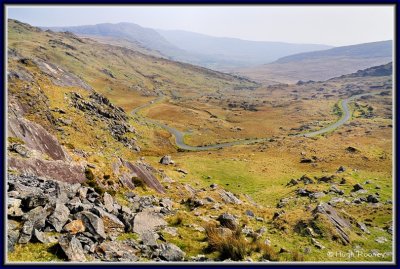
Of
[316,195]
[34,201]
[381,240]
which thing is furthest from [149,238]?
[316,195]

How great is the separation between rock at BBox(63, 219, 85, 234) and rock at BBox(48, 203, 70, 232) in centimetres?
42

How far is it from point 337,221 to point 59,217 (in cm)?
2208

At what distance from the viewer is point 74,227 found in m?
17.6

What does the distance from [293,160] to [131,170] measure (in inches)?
2396

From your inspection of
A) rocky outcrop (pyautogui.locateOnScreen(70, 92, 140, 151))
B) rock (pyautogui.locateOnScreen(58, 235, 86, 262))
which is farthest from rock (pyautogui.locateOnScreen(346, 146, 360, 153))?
rock (pyautogui.locateOnScreen(58, 235, 86, 262))

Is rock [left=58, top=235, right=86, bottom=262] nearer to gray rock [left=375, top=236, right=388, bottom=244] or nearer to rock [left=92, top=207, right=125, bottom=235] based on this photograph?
rock [left=92, top=207, right=125, bottom=235]

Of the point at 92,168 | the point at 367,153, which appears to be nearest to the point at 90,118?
the point at 92,168

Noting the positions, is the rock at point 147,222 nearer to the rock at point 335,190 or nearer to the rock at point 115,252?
the rock at point 115,252

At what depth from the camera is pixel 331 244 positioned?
950 inches

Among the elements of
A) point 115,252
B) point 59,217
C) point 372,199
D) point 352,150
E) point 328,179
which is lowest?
point 352,150

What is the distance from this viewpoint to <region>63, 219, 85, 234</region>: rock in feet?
57.1

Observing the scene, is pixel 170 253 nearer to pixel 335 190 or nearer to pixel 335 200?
pixel 335 200

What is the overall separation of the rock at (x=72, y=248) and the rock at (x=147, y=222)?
4.54 m
